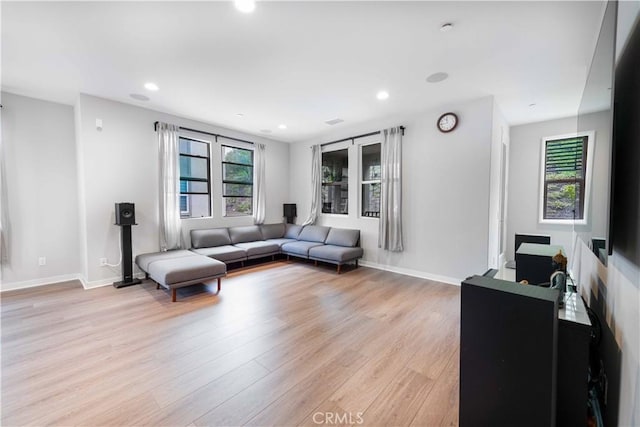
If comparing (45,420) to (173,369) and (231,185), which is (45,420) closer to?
(173,369)

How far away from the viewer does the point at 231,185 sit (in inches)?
231

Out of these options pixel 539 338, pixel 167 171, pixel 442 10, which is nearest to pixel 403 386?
pixel 539 338

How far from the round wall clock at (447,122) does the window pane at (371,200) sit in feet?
5.11

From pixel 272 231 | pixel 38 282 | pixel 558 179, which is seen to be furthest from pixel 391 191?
pixel 38 282

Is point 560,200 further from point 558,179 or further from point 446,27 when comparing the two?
point 446,27

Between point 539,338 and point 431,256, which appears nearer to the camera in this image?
point 539,338

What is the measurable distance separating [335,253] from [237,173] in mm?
2957

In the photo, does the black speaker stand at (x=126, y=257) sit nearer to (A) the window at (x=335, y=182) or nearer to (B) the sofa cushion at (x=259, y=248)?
(B) the sofa cushion at (x=259, y=248)

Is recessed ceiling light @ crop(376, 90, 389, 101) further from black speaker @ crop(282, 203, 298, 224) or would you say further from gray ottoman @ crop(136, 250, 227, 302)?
black speaker @ crop(282, 203, 298, 224)

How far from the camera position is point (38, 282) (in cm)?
404

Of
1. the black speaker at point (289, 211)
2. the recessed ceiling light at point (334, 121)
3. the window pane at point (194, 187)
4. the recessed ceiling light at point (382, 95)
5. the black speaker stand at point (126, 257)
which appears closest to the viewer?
the recessed ceiling light at point (382, 95)

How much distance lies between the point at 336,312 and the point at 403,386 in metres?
1.31

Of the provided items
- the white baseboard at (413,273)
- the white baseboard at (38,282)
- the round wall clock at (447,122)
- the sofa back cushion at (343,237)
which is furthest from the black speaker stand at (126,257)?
the round wall clock at (447,122)

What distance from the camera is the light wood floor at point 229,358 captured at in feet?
5.48
